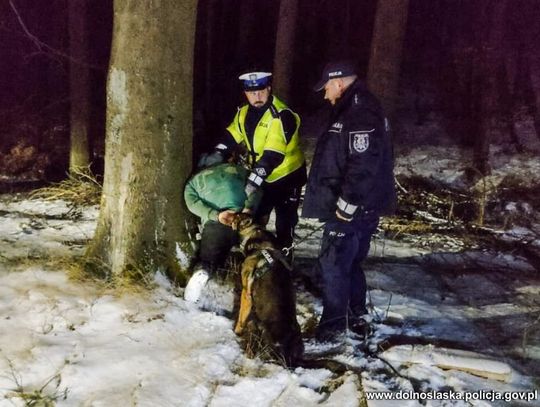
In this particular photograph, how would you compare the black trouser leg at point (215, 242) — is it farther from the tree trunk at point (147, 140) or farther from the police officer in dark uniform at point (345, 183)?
the police officer in dark uniform at point (345, 183)

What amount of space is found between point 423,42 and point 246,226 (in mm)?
16798

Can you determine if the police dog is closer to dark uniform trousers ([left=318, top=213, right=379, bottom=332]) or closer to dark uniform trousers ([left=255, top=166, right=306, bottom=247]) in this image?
dark uniform trousers ([left=318, top=213, right=379, bottom=332])

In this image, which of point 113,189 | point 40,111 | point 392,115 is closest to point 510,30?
point 392,115

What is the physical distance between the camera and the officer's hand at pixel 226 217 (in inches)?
152

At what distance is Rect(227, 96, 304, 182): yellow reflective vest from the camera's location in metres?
4.12

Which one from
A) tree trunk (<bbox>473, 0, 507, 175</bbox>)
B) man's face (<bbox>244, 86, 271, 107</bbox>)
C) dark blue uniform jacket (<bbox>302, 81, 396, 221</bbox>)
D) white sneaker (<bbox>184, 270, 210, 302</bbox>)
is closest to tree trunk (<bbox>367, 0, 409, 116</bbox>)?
tree trunk (<bbox>473, 0, 507, 175</bbox>)

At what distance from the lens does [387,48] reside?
7.50m

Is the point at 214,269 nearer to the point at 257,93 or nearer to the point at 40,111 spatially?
the point at 257,93

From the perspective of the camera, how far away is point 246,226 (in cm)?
378

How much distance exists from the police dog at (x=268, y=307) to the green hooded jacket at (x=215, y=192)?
456mm

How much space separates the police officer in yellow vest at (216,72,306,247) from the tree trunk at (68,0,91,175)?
520cm

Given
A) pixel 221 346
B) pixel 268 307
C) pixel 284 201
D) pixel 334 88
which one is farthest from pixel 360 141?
pixel 221 346

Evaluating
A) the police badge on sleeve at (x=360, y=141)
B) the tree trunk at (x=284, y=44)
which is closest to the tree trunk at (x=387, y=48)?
the tree trunk at (x=284, y=44)

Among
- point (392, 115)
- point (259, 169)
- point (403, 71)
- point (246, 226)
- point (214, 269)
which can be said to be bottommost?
point (214, 269)
